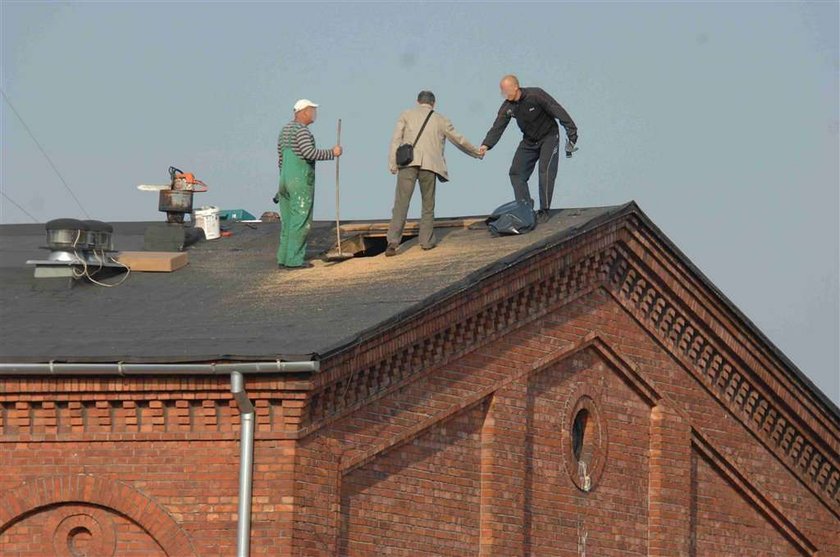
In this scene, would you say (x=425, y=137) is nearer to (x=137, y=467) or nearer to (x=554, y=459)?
(x=554, y=459)

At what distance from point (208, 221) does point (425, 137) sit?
14.1 feet

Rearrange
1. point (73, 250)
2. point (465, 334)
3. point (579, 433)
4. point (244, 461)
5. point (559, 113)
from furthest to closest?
point (559, 113)
point (579, 433)
point (73, 250)
point (465, 334)
point (244, 461)

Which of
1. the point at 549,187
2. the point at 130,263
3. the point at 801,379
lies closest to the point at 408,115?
the point at 549,187

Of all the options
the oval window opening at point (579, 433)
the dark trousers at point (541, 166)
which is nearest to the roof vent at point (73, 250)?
the dark trousers at point (541, 166)

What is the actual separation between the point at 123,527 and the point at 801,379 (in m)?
10.4

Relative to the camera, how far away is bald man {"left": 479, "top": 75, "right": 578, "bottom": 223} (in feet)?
85.9

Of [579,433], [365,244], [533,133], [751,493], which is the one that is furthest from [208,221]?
[751,493]

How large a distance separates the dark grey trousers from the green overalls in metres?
1.07

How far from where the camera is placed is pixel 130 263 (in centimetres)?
2516

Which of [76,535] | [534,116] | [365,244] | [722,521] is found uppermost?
[534,116]

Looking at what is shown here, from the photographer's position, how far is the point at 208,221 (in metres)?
→ 28.4

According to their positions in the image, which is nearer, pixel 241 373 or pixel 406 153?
pixel 241 373

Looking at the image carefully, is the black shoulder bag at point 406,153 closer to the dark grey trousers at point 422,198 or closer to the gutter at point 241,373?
the dark grey trousers at point 422,198

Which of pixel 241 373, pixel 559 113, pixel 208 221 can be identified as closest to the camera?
pixel 241 373
